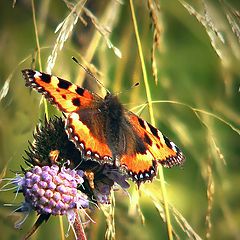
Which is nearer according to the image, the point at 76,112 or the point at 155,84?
the point at 76,112

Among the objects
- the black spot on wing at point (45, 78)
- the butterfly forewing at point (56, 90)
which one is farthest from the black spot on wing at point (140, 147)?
the black spot on wing at point (45, 78)

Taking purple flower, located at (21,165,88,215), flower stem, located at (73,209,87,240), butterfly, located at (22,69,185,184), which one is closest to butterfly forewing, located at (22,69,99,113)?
butterfly, located at (22,69,185,184)

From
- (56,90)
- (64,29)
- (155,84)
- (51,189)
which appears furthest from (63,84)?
(155,84)

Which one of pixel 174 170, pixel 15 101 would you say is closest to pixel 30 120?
pixel 15 101

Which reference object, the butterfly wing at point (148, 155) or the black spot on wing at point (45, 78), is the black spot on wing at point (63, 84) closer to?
the black spot on wing at point (45, 78)

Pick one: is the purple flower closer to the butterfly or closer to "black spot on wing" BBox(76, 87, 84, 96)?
the butterfly

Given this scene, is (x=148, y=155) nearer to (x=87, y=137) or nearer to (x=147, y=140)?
(x=147, y=140)

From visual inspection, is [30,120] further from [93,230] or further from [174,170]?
[174,170]

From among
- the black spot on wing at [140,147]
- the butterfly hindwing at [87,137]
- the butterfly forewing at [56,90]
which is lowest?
the butterfly hindwing at [87,137]
